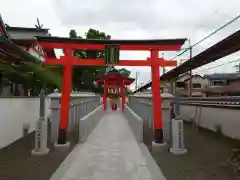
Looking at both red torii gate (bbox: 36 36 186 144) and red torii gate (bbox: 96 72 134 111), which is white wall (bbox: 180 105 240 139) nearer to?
red torii gate (bbox: 36 36 186 144)

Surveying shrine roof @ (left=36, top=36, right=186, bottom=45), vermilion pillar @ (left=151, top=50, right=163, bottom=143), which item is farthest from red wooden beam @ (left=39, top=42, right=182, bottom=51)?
vermilion pillar @ (left=151, top=50, right=163, bottom=143)

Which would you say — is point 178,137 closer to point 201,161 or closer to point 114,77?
point 201,161

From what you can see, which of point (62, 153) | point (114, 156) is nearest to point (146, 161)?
point (114, 156)

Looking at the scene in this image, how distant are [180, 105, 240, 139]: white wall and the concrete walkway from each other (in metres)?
3.09

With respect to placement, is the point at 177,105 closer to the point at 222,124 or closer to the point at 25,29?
the point at 222,124

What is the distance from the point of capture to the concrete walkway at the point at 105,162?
5.66 metres

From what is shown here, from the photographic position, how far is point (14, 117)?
29.6 feet

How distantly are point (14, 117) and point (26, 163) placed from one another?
10.0 ft

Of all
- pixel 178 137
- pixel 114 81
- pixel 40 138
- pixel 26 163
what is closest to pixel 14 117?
pixel 40 138

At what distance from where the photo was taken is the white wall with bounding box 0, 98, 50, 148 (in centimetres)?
778

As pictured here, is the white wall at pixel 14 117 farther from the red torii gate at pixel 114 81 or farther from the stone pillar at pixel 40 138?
the red torii gate at pixel 114 81

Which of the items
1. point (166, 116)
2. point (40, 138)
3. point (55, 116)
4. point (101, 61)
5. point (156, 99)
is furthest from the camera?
point (55, 116)

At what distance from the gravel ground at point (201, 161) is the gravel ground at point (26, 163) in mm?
2378

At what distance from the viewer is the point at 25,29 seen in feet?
77.4
